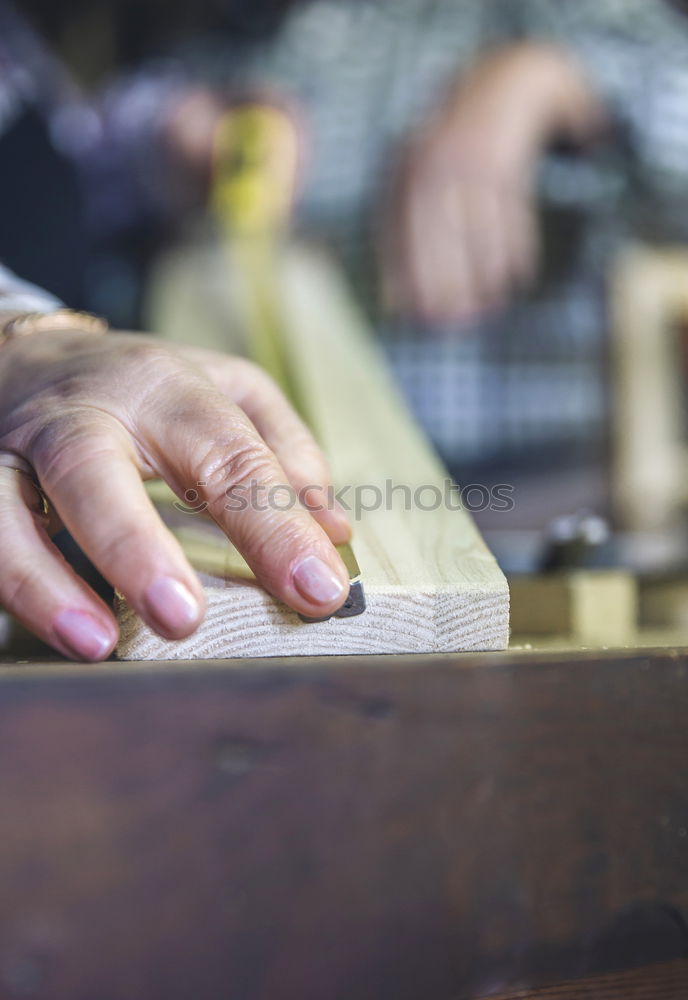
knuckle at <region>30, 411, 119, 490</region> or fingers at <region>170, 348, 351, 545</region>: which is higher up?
knuckle at <region>30, 411, 119, 490</region>

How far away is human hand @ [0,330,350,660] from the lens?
1.16 ft

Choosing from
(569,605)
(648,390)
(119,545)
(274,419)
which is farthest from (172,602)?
(648,390)

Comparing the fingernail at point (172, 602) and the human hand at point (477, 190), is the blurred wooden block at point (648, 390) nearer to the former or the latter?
the human hand at point (477, 190)

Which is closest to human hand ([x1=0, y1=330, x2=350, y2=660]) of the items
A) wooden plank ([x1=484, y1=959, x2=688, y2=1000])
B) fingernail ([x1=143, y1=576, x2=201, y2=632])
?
fingernail ([x1=143, y1=576, x2=201, y2=632])

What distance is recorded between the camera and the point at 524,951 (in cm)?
32

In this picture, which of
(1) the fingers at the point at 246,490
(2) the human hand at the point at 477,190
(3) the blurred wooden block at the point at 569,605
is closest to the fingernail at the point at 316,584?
(1) the fingers at the point at 246,490

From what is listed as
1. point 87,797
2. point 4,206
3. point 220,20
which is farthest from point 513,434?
point 87,797

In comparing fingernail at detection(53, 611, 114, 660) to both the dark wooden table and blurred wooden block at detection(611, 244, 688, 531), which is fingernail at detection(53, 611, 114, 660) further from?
blurred wooden block at detection(611, 244, 688, 531)

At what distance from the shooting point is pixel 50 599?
360 millimetres

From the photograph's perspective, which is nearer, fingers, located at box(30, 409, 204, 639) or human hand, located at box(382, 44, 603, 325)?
fingers, located at box(30, 409, 204, 639)

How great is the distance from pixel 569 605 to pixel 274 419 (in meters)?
0.26

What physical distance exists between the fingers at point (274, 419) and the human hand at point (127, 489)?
0.05 feet

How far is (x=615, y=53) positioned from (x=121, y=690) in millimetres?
1773

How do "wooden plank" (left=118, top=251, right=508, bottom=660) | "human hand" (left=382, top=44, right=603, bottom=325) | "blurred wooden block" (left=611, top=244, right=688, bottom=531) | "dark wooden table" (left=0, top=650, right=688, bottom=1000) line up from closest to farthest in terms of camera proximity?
1. "dark wooden table" (left=0, top=650, right=688, bottom=1000)
2. "wooden plank" (left=118, top=251, right=508, bottom=660)
3. "human hand" (left=382, top=44, right=603, bottom=325)
4. "blurred wooden block" (left=611, top=244, right=688, bottom=531)
